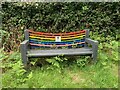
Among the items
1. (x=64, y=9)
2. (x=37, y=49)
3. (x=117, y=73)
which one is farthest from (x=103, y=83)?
(x=64, y=9)

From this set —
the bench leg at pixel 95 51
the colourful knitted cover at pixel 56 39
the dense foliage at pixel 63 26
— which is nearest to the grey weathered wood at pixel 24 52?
the dense foliage at pixel 63 26

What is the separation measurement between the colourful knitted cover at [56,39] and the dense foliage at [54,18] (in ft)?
1.73

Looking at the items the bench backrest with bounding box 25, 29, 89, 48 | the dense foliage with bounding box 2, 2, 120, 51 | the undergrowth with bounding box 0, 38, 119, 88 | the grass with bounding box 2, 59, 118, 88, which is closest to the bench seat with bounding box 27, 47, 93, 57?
the undergrowth with bounding box 0, 38, 119, 88

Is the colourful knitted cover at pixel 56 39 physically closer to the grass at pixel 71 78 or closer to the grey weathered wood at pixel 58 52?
the grey weathered wood at pixel 58 52

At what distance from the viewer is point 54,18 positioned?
5266 mm

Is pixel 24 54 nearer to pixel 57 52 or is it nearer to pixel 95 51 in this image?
pixel 57 52

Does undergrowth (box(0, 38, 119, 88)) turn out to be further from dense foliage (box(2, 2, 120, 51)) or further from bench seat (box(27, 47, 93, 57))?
dense foliage (box(2, 2, 120, 51))

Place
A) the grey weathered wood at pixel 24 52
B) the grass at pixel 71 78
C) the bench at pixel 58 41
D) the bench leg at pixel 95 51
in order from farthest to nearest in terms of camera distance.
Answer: the bench at pixel 58 41, the bench leg at pixel 95 51, the grey weathered wood at pixel 24 52, the grass at pixel 71 78

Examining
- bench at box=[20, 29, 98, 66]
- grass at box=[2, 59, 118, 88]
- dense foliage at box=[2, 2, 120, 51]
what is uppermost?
dense foliage at box=[2, 2, 120, 51]

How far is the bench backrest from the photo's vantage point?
473cm

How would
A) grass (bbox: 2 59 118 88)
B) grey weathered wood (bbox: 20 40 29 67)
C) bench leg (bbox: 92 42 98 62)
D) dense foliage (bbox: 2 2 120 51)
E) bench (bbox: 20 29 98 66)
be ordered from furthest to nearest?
1. dense foliage (bbox: 2 2 120 51)
2. bench (bbox: 20 29 98 66)
3. bench leg (bbox: 92 42 98 62)
4. grey weathered wood (bbox: 20 40 29 67)
5. grass (bbox: 2 59 118 88)

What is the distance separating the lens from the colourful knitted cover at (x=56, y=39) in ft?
15.5

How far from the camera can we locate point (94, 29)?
5.41m

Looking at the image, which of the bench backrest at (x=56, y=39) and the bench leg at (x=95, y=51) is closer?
the bench leg at (x=95, y=51)
